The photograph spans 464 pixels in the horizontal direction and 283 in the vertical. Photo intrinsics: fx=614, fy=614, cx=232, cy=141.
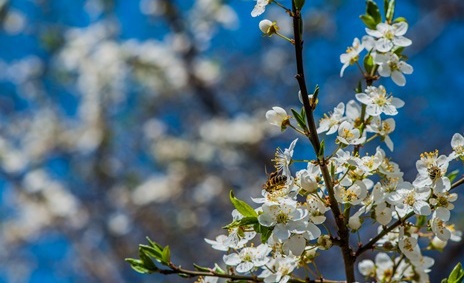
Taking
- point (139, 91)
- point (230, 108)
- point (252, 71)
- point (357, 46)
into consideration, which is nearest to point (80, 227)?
point (139, 91)

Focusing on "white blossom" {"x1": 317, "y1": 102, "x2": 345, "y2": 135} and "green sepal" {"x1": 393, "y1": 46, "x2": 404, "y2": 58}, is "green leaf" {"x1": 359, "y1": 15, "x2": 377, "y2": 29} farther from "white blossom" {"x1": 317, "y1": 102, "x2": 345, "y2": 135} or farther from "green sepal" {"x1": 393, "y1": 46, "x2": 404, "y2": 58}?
"white blossom" {"x1": 317, "y1": 102, "x2": 345, "y2": 135}

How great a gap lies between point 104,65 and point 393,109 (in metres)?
4.51

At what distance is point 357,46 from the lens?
1196 millimetres

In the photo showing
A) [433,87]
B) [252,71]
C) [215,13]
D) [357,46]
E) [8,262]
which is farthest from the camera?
[8,262]

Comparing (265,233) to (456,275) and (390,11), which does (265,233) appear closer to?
(456,275)

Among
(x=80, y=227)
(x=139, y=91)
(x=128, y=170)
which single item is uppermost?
(x=139, y=91)

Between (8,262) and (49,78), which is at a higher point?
(49,78)

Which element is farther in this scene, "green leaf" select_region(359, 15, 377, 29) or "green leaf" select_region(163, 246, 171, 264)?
"green leaf" select_region(359, 15, 377, 29)

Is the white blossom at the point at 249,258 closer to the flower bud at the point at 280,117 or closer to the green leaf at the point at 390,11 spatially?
the flower bud at the point at 280,117

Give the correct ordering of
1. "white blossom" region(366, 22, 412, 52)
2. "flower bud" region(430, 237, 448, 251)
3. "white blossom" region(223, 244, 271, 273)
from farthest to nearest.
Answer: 1. "flower bud" region(430, 237, 448, 251)
2. "white blossom" region(366, 22, 412, 52)
3. "white blossom" region(223, 244, 271, 273)

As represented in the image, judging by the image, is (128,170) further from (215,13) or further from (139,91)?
(215,13)

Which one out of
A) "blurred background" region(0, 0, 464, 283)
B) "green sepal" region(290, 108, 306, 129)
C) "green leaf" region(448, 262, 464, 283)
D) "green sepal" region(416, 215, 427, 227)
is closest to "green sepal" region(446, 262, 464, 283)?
"green leaf" region(448, 262, 464, 283)

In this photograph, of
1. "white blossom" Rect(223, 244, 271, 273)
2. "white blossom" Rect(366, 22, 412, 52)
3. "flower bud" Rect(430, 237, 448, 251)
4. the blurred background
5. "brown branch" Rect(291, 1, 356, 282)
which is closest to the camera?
"brown branch" Rect(291, 1, 356, 282)

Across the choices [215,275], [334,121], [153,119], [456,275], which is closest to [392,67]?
[334,121]
